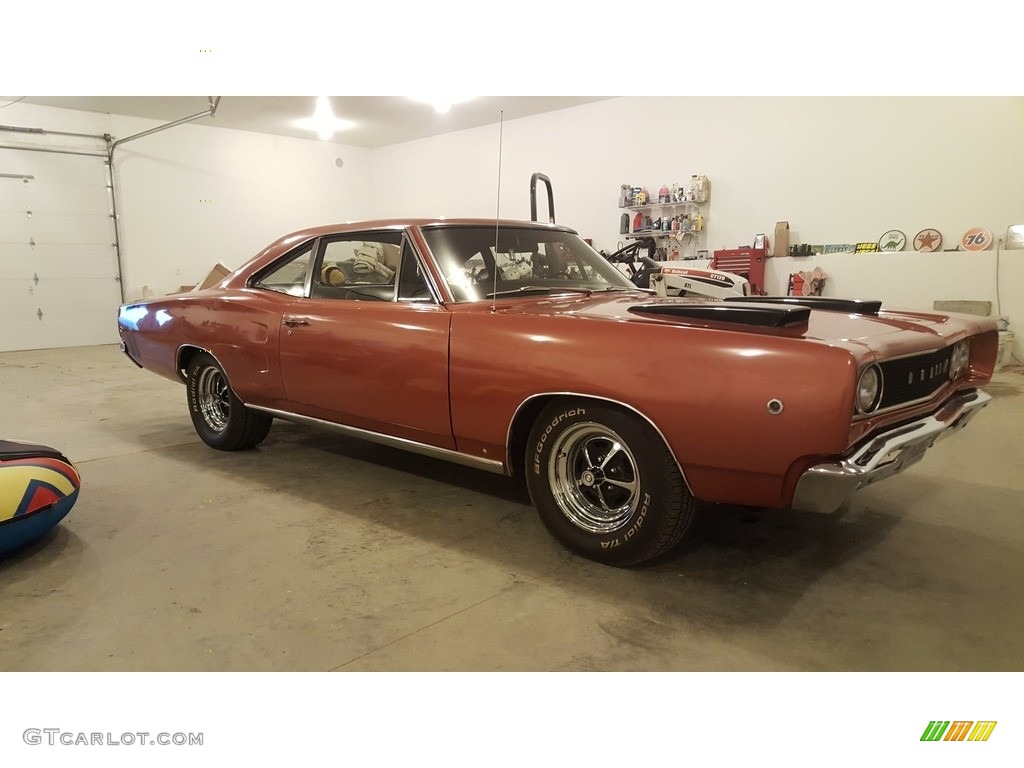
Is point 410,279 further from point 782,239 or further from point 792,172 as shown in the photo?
point 782,239

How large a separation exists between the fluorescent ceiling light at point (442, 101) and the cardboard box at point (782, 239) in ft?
15.2

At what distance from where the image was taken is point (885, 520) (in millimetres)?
2826

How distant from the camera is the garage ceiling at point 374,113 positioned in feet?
10.7

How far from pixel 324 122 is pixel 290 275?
5.38 ft

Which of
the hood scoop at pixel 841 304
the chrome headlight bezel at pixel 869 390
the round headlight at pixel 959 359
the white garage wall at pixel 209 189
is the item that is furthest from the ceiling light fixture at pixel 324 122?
the round headlight at pixel 959 359

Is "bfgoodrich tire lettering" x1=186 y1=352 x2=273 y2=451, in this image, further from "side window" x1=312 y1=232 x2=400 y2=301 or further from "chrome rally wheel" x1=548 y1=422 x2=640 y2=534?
"chrome rally wheel" x1=548 y1=422 x2=640 y2=534

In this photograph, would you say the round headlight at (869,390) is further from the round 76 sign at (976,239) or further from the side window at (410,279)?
the round 76 sign at (976,239)

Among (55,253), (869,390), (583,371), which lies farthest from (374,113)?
(55,253)

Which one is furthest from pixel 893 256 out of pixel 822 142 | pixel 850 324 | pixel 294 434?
pixel 294 434
